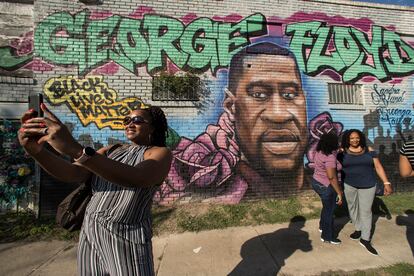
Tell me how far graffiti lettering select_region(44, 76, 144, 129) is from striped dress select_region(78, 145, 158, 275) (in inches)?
180

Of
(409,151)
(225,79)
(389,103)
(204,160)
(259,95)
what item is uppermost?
(225,79)

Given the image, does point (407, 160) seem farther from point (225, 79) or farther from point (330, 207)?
point (225, 79)

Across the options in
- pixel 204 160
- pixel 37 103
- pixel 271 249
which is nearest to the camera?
pixel 37 103

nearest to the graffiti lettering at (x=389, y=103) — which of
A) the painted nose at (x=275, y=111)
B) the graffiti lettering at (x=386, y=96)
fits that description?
the graffiti lettering at (x=386, y=96)

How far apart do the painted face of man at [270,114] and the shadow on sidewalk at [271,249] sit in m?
1.78

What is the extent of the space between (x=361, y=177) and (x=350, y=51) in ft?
14.2

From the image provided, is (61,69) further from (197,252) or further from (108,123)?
(197,252)

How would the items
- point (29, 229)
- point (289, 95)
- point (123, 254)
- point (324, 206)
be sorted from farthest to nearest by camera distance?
point (289, 95), point (29, 229), point (324, 206), point (123, 254)

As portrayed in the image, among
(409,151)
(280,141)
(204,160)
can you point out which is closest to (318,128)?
(280,141)

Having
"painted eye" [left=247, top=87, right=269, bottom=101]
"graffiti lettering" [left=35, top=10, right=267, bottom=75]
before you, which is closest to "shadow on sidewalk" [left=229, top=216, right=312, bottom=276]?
"painted eye" [left=247, top=87, right=269, bottom=101]

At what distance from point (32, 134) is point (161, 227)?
424 cm

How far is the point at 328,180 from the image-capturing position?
442 cm

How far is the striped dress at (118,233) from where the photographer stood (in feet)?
5.81

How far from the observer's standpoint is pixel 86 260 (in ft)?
6.09
